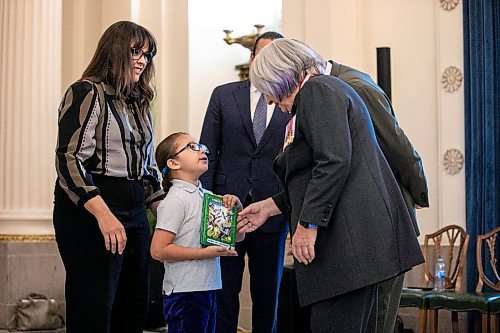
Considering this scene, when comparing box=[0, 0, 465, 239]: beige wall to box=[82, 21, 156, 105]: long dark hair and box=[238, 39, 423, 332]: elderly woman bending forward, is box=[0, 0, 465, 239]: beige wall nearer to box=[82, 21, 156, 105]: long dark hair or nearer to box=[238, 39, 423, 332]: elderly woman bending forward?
box=[82, 21, 156, 105]: long dark hair

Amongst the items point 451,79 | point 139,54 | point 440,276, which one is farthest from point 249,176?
point 451,79

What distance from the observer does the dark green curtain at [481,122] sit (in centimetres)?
657

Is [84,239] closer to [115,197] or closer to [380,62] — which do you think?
[115,197]

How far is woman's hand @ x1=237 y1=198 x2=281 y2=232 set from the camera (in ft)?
11.9

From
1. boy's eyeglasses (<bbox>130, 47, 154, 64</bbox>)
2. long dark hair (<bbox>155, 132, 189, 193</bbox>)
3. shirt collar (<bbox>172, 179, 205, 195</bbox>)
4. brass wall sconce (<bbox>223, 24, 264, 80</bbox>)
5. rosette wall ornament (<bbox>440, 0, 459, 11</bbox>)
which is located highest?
rosette wall ornament (<bbox>440, 0, 459, 11</bbox>)

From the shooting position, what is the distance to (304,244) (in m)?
2.96

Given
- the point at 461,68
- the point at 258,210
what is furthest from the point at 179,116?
the point at 258,210

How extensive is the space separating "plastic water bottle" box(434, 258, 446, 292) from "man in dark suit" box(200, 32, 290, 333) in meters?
2.20

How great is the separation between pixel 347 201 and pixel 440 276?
3.72m

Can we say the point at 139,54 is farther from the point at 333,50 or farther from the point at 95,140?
the point at 333,50

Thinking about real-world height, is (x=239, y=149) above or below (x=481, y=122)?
below

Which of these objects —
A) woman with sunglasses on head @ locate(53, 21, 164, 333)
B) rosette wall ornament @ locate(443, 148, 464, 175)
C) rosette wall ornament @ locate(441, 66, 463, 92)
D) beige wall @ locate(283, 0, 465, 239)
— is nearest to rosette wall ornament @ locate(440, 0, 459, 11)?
beige wall @ locate(283, 0, 465, 239)

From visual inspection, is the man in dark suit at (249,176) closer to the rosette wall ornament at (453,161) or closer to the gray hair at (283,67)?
the gray hair at (283,67)

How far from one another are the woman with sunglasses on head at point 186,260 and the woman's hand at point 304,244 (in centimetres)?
68
